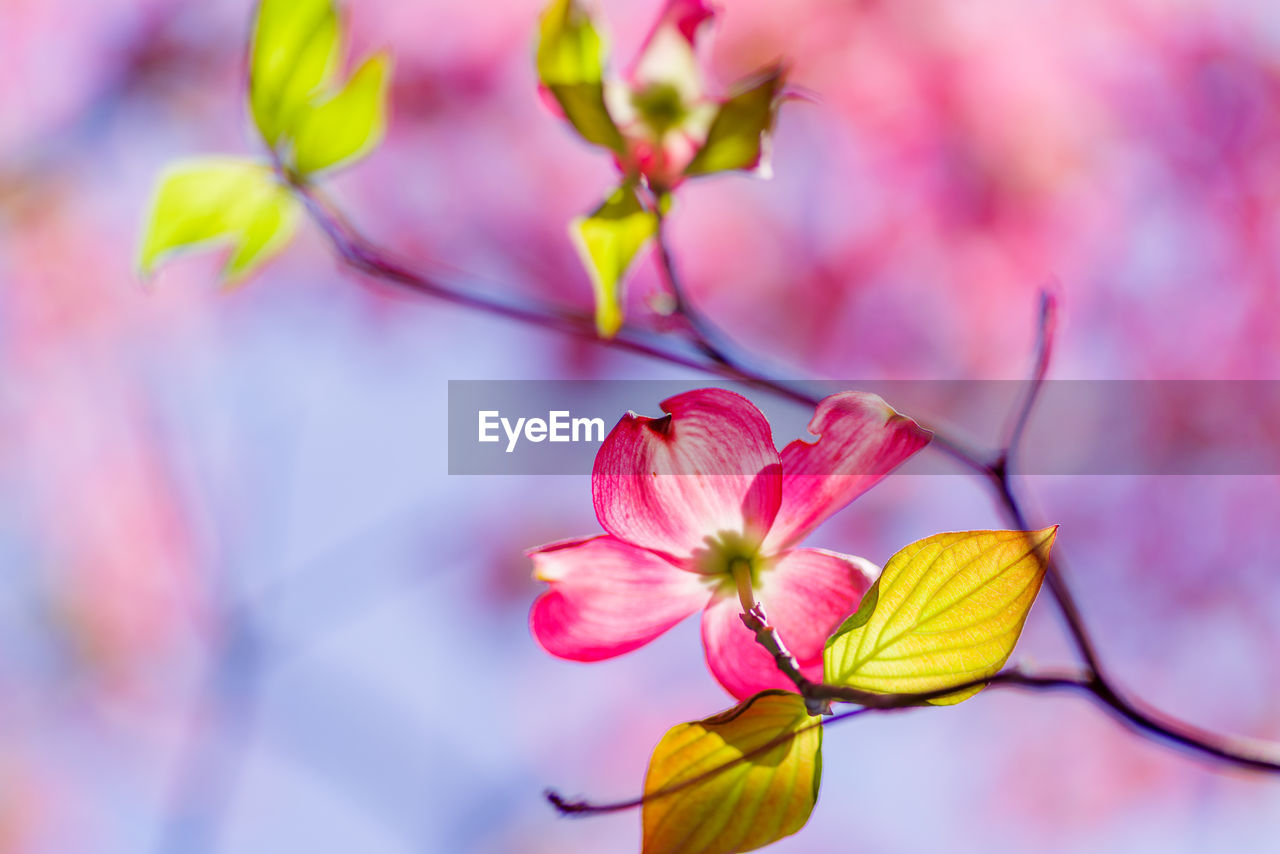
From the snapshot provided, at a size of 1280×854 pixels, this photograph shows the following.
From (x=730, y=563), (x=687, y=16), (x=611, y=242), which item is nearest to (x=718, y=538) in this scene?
(x=730, y=563)

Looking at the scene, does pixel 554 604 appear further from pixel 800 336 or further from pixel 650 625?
pixel 800 336

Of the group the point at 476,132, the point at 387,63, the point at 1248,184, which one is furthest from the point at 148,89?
the point at 1248,184

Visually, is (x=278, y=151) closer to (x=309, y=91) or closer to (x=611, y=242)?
(x=309, y=91)

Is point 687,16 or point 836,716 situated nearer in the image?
point 836,716

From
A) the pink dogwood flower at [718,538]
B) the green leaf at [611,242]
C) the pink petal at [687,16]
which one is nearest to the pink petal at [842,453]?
the pink dogwood flower at [718,538]

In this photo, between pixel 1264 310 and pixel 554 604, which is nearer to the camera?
pixel 554 604
